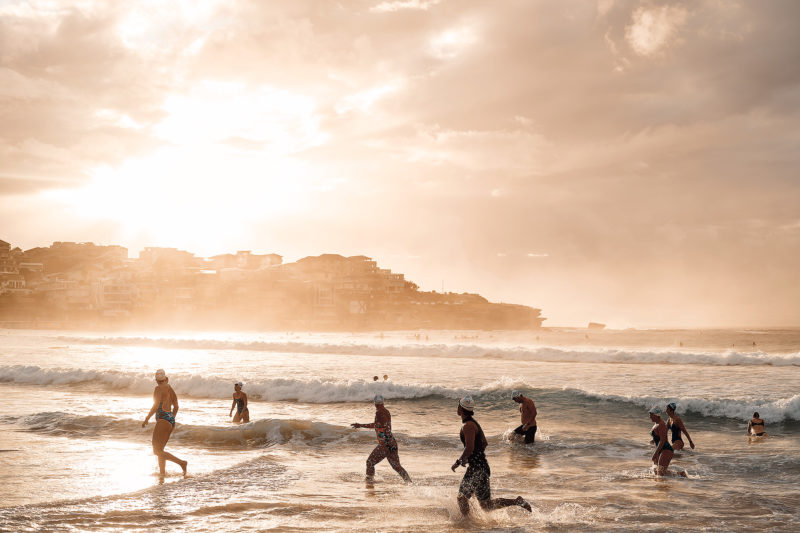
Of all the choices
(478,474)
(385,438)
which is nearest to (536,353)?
(385,438)

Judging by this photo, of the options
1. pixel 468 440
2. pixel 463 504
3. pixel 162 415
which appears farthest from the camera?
pixel 162 415

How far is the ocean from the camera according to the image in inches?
353

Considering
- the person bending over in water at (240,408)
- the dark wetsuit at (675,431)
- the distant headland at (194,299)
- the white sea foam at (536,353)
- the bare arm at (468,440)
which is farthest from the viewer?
the distant headland at (194,299)

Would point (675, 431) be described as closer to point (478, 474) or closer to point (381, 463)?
point (381, 463)

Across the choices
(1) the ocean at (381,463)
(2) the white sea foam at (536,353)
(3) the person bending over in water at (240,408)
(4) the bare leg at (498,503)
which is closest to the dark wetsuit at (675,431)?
(1) the ocean at (381,463)

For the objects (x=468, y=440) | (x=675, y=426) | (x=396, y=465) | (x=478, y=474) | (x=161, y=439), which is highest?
(x=468, y=440)

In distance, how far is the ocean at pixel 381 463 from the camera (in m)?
8.98

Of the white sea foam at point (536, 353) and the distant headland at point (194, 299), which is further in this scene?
the distant headland at point (194, 299)

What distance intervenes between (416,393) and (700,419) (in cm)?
1153

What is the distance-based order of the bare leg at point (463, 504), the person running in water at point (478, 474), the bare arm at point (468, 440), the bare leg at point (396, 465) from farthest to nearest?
the bare leg at point (396, 465), the bare leg at point (463, 504), the person running in water at point (478, 474), the bare arm at point (468, 440)

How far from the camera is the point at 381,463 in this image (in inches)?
531

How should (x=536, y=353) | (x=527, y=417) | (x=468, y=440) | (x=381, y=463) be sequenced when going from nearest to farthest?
1. (x=468, y=440)
2. (x=381, y=463)
3. (x=527, y=417)
4. (x=536, y=353)

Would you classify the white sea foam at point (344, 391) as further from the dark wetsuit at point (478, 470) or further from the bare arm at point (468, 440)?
the bare arm at point (468, 440)

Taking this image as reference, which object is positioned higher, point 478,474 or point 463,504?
point 478,474
